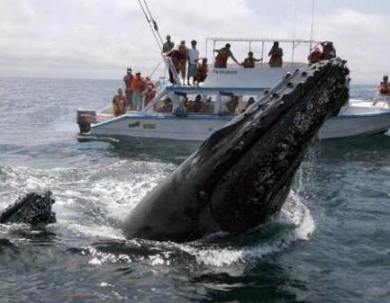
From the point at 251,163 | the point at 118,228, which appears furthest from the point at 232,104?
the point at 251,163

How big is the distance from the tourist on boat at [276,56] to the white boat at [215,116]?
256mm

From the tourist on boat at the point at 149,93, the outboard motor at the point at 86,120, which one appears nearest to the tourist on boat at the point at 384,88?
the tourist on boat at the point at 149,93

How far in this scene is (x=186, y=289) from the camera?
7.55 m

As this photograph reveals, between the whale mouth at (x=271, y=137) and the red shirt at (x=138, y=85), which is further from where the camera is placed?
the red shirt at (x=138, y=85)

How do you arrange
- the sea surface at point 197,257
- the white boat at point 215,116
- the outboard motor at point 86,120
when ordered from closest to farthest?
the sea surface at point 197,257 < the white boat at point 215,116 < the outboard motor at point 86,120

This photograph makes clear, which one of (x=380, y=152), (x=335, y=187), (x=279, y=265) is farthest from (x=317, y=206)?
(x=380, y=152)

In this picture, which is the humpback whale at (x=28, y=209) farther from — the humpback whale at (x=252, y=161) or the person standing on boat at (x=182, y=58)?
the person standing on boat at (x=182, y=58)

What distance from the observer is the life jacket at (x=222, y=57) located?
2928 centimetres

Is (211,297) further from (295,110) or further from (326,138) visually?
(326,138)

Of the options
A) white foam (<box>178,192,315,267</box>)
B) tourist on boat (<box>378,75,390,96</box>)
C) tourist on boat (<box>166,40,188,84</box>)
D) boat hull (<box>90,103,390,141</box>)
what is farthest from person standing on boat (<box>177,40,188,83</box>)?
white foam (<box>178,192,315,267</box>)

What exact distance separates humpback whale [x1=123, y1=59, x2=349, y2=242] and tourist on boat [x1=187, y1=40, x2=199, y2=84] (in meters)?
21.2

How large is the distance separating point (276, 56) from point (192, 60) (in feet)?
13.2

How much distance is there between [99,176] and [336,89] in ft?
33.9

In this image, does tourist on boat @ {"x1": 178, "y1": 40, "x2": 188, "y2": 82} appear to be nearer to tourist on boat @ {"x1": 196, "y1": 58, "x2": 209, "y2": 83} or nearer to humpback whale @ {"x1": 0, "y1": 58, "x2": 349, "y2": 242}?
tourist on boat @ {"x1": 196, "y1": 58, "x2": 209, "y2": 83}
